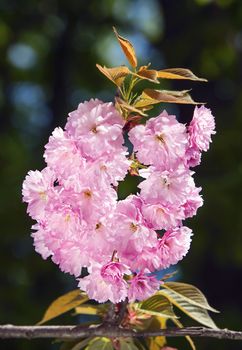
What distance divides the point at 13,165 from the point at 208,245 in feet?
5.77

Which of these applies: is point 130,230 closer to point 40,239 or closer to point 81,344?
point 40,239

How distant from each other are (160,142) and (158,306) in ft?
1.23

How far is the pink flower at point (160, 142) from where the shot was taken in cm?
122

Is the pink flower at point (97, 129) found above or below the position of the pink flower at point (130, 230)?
above

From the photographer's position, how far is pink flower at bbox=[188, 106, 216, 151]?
49.8 inches

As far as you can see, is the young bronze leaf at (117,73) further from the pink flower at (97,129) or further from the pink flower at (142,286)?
the pink flower at (142,286)

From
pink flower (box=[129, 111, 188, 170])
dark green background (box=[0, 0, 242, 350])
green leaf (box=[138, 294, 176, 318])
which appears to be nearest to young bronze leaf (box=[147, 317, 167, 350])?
green leaf (box=[138, 294, 176, 318])

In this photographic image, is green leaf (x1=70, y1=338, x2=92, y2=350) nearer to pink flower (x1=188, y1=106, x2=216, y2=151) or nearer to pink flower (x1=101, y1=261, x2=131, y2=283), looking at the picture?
pink flower (x1=101, y1=261, x2=131, y2=283)

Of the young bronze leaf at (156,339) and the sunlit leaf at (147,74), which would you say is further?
the young bronze leaf at (156,339)

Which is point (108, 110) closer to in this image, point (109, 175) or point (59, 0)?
point (109, 175)

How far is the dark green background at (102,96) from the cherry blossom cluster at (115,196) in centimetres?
264

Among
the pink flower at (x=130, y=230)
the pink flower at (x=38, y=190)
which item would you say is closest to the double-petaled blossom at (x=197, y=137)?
the pink flower at (x=130, y=230)

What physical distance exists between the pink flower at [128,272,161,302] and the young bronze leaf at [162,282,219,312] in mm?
160

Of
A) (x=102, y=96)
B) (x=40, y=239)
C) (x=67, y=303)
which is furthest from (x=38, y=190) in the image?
(x=102, y=96)
